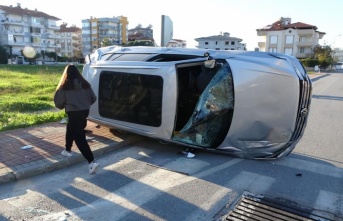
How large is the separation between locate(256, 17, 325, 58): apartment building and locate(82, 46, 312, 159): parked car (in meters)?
72.0

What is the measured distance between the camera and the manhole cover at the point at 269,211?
3.50m

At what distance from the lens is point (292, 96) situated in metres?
5.05

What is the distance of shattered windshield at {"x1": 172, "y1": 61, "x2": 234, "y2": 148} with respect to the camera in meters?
5.32

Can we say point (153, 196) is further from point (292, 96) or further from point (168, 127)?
point (292, 96)

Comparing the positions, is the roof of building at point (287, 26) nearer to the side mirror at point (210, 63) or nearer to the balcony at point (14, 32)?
the balcony at point (14, 32)

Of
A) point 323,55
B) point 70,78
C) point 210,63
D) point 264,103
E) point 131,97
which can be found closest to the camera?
point 70,78

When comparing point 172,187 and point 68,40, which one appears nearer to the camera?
point 172,187

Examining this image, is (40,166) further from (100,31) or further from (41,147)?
(100,31)

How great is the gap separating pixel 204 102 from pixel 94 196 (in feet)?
8.44

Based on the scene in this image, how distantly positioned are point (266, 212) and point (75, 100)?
3159mm

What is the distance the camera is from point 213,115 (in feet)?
17.9

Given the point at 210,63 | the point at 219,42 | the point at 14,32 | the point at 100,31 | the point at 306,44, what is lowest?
the point at 210,63

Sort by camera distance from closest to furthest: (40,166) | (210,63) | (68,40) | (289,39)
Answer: (40,166), (210,63), (289,39), (68,40)

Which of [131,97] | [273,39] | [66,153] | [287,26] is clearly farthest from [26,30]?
[66,153]
